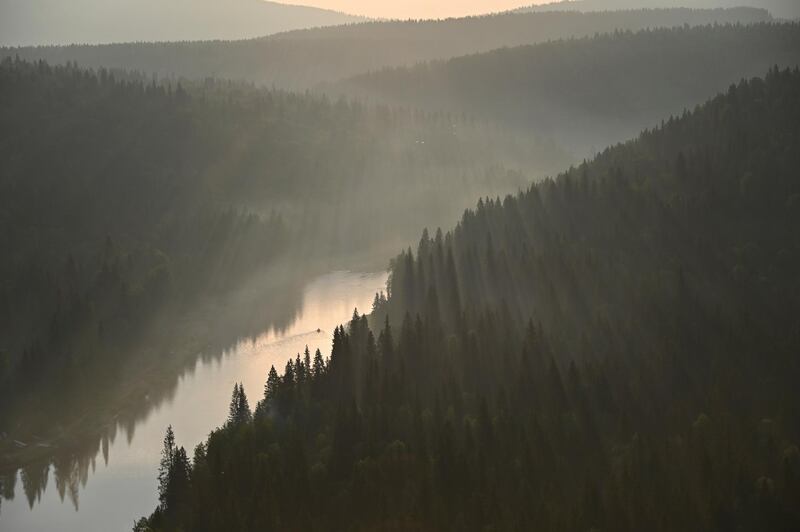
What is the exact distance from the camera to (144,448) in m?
126

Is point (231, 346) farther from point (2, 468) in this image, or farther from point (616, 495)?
point (616, 495)

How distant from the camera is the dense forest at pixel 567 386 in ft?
281

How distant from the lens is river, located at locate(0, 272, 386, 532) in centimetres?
10575

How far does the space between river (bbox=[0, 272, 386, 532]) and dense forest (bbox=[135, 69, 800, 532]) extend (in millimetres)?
6626

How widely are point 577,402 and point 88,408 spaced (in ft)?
227

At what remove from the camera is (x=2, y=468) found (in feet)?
387

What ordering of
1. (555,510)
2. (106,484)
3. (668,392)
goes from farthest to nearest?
(106,484), (668,392), (555,510)

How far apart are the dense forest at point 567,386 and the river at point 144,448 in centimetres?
663

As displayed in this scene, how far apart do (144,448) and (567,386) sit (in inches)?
2121

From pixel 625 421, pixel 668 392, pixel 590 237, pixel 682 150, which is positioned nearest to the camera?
pixel 625 421

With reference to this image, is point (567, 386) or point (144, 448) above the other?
point (144, 448)

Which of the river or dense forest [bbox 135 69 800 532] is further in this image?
the river

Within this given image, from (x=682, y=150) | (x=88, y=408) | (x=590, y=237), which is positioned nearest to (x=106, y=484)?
(x=88, y=408)

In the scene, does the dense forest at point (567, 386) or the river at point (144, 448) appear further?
the river at point (144, 448)
